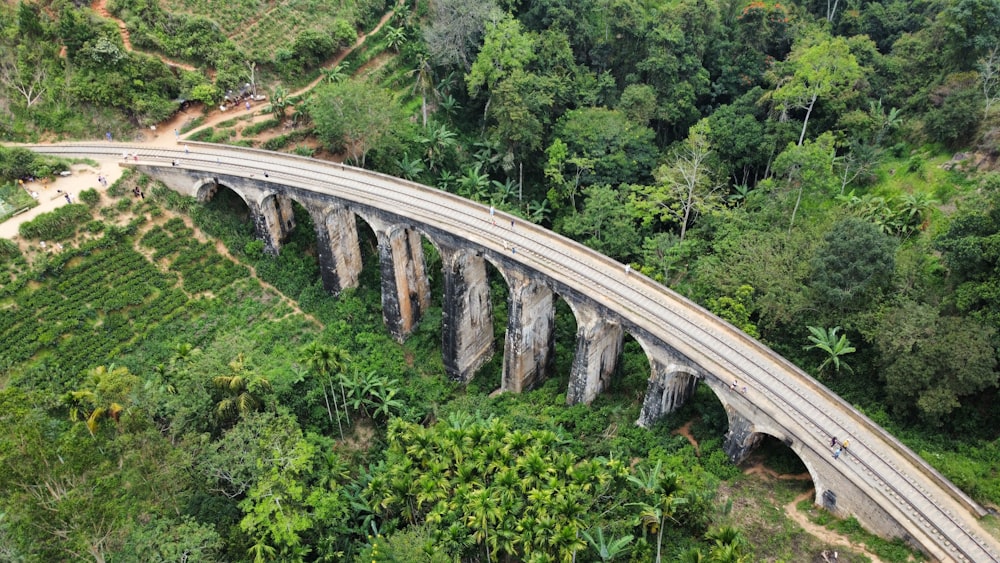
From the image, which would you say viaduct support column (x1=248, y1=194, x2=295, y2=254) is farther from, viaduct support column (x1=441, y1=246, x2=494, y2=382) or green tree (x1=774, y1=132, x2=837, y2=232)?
green tree (x1=774, y1=132, x2=837, y2=232)

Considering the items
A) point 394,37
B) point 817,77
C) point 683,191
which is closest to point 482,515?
point 683,191

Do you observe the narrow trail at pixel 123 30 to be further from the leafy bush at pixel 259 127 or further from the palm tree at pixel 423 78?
the palm tree at pixel 423 78

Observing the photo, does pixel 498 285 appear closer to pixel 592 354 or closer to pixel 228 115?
pixel 592 354

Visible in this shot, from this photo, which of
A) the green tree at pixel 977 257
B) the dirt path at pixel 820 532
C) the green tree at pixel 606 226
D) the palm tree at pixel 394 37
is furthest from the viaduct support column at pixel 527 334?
the palm tree at pixel 394 37

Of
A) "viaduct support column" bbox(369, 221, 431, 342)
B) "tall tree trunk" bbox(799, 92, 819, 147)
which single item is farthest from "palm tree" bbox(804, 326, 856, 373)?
"viaduct support column" bbox(369, 221, 431, 342)

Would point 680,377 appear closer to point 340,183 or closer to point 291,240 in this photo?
point 340,183

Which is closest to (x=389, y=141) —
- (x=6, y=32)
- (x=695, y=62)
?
(x=695, y=62)

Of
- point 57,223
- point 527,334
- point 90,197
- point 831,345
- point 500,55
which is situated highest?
point 500,55

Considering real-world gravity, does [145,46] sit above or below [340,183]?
above
